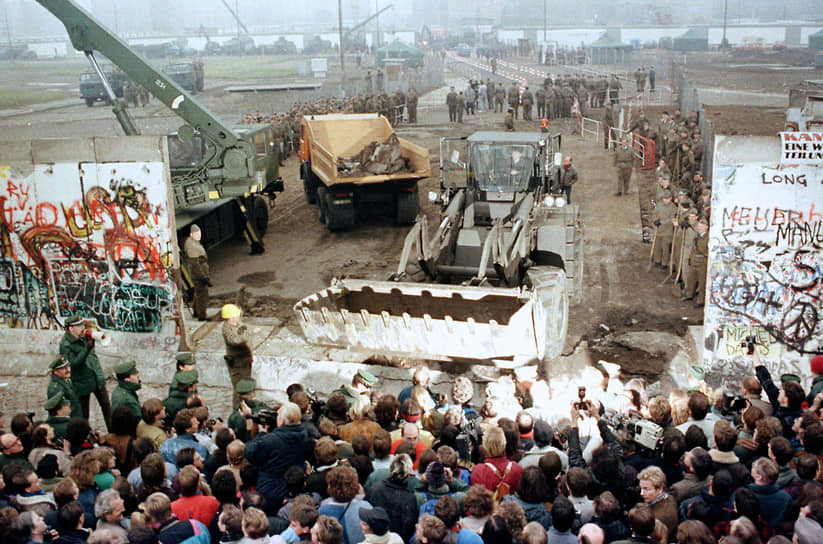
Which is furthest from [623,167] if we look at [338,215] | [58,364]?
[58,364]

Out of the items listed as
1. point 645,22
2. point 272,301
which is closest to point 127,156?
point 272,301

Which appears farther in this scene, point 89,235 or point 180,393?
point 89,235

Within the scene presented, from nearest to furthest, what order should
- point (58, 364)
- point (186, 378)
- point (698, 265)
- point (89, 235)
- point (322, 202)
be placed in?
point (186, 378), point (58, 364), point (89, 235), point (698, 265), point (322, 202)

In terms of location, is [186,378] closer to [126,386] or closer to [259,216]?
[126,386]

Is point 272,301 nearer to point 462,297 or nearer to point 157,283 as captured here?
point 157,283

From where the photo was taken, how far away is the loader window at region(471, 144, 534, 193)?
40.3 ft

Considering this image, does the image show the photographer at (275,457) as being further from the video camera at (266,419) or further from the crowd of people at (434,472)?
the video camera at (266,419)

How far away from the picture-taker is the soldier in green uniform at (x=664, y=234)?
13.1 meters

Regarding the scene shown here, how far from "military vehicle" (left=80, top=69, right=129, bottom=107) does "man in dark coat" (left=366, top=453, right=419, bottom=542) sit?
32.6 meters

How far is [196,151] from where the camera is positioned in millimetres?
14961

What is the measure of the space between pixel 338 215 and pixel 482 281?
24.1ft

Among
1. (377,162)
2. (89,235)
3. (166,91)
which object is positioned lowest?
(89,235)

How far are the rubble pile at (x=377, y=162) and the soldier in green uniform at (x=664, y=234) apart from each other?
5.58 m

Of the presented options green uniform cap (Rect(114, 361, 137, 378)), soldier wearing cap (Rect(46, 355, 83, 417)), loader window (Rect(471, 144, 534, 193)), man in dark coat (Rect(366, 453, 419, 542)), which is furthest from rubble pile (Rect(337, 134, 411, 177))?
man in dark coat (Rect(366, 453, 419, 542))
